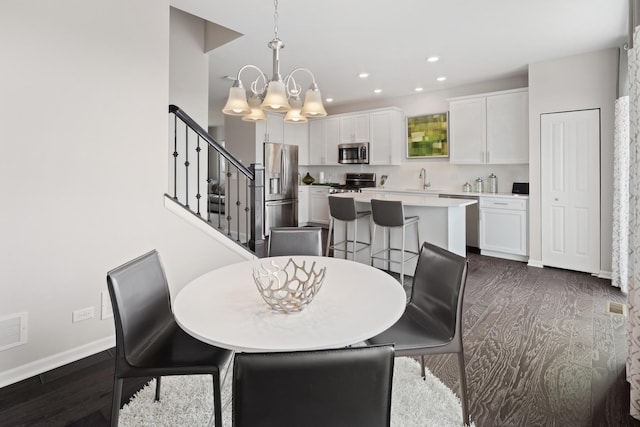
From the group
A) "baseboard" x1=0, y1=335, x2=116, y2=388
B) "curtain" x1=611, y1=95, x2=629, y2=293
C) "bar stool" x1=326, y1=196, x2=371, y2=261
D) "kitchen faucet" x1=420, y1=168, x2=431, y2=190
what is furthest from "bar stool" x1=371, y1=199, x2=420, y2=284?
"baseboard" x1=0, y1=335, x2=116, y2=388

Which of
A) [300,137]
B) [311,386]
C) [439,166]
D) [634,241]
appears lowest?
[311,386]

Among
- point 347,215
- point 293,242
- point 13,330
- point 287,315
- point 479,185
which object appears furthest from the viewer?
point 479,185

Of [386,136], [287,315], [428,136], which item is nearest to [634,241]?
[287,315]

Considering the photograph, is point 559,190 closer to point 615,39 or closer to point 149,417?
point 615,39

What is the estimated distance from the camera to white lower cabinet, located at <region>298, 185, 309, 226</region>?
7.78 m

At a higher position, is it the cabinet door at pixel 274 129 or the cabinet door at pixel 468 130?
the cabinet door at pixel 274 129

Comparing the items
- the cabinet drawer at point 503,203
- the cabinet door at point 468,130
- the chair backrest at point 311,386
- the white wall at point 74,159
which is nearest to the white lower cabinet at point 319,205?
the cabinet door at point 468,130

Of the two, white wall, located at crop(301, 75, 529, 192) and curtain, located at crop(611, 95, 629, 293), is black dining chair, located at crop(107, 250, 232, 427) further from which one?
white wall, located at crop(301, 75, 529, 192)

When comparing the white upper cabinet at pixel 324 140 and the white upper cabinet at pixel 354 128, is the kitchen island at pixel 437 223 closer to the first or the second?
the white upper cabinet at pixel 354 128

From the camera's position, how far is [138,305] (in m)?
1.63

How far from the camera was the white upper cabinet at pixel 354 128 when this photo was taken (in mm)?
7035

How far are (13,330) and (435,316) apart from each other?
95.0 inches

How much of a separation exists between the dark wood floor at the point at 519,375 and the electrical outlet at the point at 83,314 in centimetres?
27

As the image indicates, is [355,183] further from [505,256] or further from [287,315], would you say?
[287,315]
